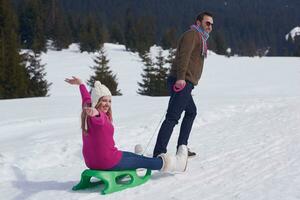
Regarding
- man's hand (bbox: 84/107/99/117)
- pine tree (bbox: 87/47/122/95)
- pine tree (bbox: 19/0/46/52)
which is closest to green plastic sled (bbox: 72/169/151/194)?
man's hand (bbox: 84/107/99/117)

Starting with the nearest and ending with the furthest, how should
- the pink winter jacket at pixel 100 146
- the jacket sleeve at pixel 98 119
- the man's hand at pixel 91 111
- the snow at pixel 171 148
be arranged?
the man's hand at pixel 91 111 < the jacket sleeve at pixel 98 119 < the pink winter jacket at pixel 100 146 < the snow at pixel 171 148

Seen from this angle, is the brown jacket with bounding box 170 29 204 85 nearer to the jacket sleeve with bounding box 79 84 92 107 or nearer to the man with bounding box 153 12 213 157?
the man with bounding box 153 12 213 157

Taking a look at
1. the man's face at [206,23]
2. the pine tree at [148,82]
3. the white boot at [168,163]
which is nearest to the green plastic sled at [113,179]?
the white boot at [168,163]

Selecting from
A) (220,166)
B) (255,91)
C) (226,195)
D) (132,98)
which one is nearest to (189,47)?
(220,166)

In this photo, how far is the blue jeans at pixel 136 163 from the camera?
207 inches

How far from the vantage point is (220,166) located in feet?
20.2

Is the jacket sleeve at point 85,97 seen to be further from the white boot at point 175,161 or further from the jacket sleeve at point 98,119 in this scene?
the white boot at point 175,161

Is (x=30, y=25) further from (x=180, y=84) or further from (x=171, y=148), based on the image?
(x=180, y=84)

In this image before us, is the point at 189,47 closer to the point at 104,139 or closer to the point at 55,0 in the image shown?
the point at 104,139

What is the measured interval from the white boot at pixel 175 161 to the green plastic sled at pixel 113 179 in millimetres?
196

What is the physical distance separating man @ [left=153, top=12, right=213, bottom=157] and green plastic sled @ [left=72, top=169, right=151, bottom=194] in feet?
2.49

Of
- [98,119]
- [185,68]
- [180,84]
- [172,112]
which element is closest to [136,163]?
[98,119]

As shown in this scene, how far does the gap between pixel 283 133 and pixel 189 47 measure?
304 cm

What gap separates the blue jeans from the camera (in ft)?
17.3
